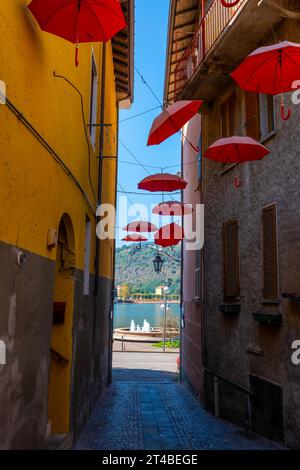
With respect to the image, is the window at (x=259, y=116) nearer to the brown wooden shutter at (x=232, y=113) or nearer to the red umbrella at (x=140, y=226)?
the brown wooden shutter at (x=232, y=113)

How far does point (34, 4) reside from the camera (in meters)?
4.89

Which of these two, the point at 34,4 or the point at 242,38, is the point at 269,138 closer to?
the point at 242,38

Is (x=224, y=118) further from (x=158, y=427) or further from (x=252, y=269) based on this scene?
(x=158, y=427)

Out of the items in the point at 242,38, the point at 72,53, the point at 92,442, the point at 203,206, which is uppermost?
the point at 242,38

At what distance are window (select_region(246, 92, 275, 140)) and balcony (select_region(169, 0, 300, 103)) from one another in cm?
107

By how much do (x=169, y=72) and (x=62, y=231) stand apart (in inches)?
456

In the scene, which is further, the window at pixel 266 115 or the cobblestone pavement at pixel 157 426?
the window at pixel 266 115

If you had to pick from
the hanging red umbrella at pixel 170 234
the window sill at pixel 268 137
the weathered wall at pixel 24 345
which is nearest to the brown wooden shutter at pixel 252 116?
the window sill at pixel 268 137

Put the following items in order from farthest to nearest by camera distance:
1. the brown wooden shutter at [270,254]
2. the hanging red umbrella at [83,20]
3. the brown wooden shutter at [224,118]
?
the brown wooden shutter at [224,118] < the brown wooden shutter at [270,254] < the hanging red umbrella at [83,20]

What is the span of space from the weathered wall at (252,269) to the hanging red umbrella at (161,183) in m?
0.88

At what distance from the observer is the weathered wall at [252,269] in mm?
7879

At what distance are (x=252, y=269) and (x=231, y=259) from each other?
4.05ft

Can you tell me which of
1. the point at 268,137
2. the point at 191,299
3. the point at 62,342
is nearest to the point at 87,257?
the point at 62,342
